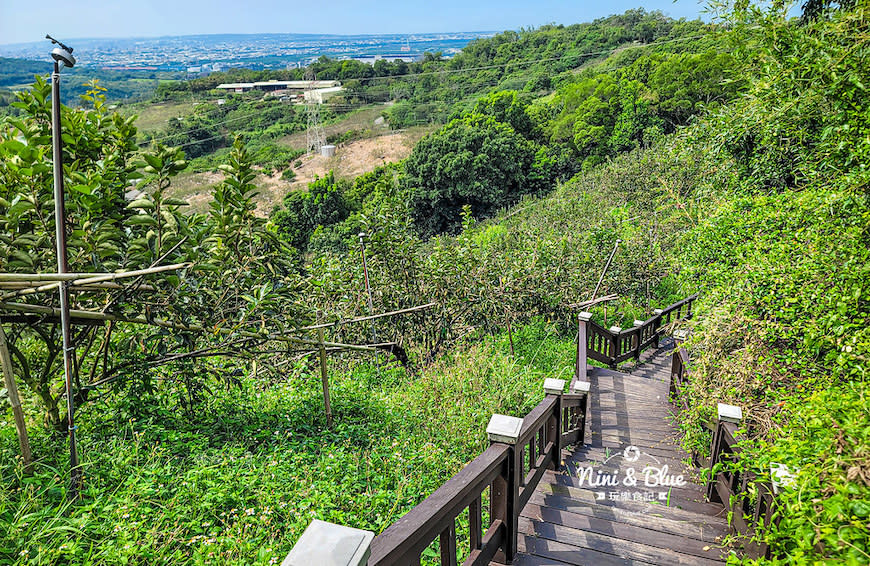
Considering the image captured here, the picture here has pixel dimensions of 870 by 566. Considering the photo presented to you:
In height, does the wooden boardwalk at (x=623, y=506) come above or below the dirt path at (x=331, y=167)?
below

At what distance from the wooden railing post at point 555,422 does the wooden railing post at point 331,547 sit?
102 inches

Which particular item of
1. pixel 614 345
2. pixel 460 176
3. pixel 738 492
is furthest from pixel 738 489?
pixel 460 176

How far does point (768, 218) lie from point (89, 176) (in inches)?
193

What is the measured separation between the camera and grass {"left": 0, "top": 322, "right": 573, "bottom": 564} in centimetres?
206

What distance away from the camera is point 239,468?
287 centimetres

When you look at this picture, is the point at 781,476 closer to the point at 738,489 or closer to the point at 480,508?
the point at 480,508

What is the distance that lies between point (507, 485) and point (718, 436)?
188 cm

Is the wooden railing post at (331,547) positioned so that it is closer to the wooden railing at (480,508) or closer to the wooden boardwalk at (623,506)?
the wooden railing at (480,508)

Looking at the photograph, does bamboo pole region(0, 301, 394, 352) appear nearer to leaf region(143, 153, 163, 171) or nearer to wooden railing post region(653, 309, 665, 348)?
leaf region(143, 153, 163, 171)

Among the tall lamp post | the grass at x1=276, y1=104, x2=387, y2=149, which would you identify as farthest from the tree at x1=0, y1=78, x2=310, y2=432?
the grass at x1=276, y1=104, x2=387, y2=149

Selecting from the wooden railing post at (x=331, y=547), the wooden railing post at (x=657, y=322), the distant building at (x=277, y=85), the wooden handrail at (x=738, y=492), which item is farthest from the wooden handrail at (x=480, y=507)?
the distant building at (x=277, y=85)

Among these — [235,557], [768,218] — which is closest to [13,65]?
[235,557]

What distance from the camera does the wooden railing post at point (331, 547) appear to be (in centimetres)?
129

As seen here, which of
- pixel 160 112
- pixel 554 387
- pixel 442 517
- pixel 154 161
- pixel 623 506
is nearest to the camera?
pixel 442 517
